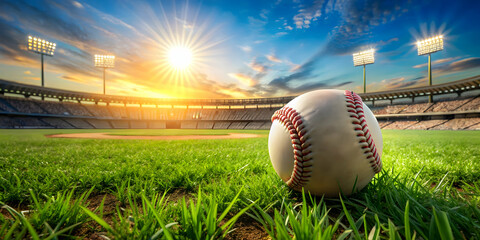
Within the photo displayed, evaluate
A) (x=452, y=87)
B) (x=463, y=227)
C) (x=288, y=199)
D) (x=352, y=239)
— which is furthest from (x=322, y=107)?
(x=452, y=87)

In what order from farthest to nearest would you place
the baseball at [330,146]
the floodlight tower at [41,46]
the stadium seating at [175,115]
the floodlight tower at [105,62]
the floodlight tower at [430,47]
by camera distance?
the floodlight tower at [105,62]
the floodlight tower at [41,46]
the floodlight tower at [430,47]
the stadium seating at [175,115]
the baseball at [330,146]

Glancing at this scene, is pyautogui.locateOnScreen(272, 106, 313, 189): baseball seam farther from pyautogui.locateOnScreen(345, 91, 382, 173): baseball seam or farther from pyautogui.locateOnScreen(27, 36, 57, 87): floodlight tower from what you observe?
pyautogui.locateOnScreen(27, 36, 57, 87): floodlight tower

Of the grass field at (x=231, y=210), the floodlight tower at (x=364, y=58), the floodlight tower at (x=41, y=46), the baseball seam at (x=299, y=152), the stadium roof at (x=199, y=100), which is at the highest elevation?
the floodlight tower at (x=41, y=46)

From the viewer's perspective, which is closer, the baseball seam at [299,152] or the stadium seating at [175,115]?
the baseball seam at [299,152]

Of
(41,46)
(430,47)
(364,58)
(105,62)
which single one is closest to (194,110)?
(105,62)

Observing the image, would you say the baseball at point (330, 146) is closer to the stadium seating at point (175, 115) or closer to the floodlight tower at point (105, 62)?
the stadium seating at point (175, 115)

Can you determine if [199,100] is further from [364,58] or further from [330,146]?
[330,146]

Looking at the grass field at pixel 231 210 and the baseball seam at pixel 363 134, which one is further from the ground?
the baseball seam at pixel 363 134

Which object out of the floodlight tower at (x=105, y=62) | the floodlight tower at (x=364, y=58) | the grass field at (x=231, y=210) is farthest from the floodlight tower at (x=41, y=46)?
the floodlight tower at (x=364, y=58)
